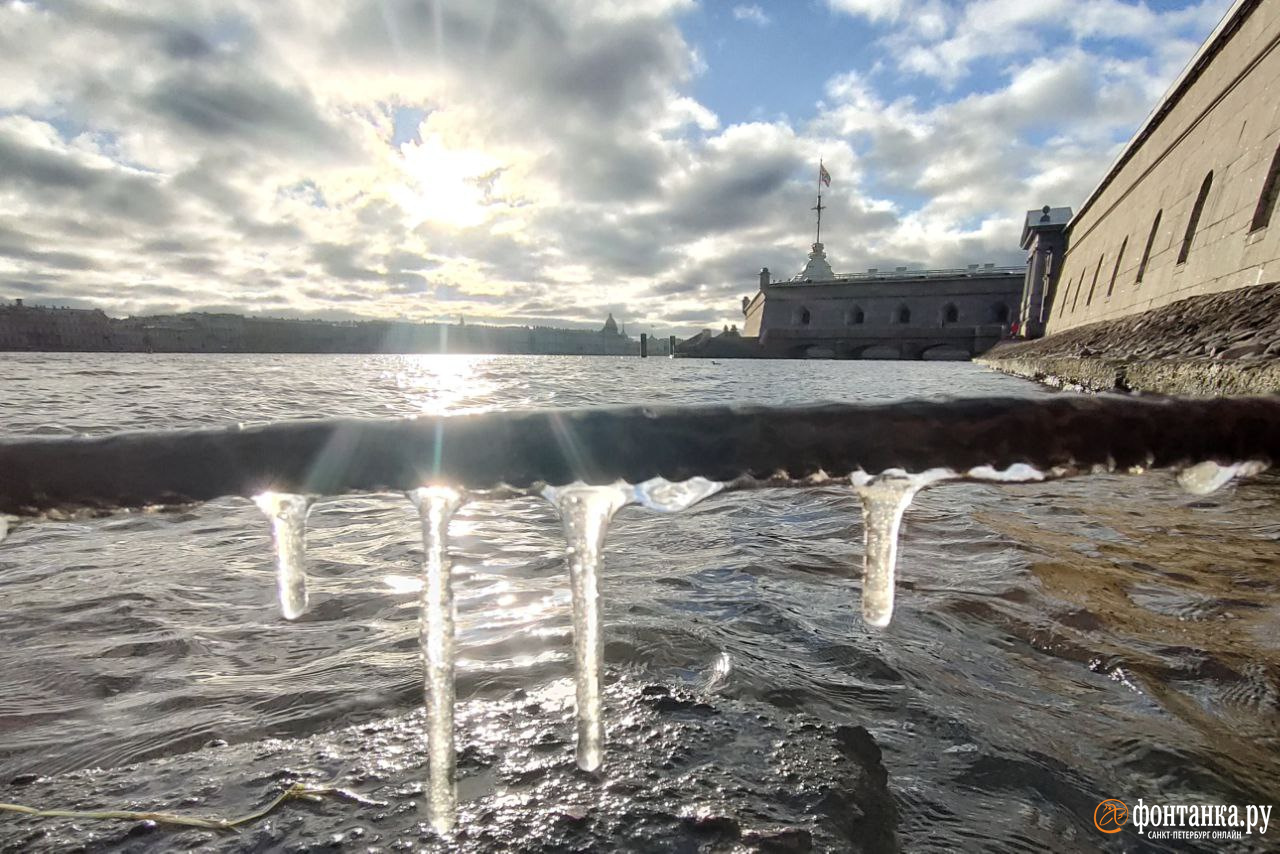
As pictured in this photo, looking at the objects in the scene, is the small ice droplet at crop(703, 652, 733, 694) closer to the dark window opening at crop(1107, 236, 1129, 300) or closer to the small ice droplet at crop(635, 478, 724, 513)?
the small ice droplet at crop(635, 478, 724, 513)

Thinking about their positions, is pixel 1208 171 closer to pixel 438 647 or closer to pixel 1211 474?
pixel 1211 474

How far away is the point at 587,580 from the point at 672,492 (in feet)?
1.16

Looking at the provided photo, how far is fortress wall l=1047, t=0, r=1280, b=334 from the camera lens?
10.2m

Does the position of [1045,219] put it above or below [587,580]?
above

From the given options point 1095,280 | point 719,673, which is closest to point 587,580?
point 719,673

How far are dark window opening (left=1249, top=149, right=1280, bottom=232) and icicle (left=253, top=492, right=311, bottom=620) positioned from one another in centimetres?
1395

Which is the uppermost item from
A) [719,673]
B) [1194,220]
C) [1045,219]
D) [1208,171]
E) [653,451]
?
[1045,219]

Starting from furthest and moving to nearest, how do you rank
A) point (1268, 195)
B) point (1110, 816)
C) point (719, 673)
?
point (1268, 195), point (719, 673), point (1110, 816)

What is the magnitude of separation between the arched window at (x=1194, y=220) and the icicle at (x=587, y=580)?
17000mm

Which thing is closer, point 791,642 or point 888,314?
point 791,642

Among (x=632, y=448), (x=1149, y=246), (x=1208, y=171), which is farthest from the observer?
(x=1149, y=246)

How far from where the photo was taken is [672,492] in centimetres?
107

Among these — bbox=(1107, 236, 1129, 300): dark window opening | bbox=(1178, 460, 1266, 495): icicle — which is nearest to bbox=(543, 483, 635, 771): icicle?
bbox=(1178, 460, 1266, 495): icicle

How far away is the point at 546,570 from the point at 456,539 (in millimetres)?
1033
